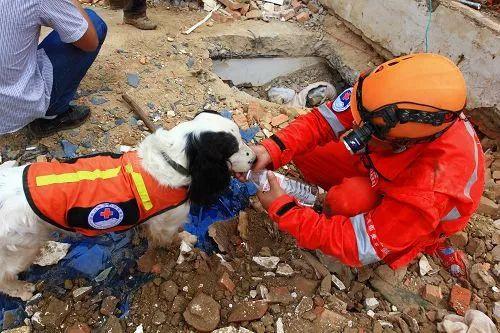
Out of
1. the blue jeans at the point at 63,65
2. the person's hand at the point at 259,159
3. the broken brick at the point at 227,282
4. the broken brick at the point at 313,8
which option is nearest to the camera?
the broken brick at the point at 227,282

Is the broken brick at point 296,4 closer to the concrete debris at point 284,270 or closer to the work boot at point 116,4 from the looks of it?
the work boot at point 116,4

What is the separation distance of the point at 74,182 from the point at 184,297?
3.25 feet

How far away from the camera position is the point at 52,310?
2.56 metres

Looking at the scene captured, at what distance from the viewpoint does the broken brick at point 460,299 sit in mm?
2844

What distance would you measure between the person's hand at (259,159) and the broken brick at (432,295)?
4.68ft

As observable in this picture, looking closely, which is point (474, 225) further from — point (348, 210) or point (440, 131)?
point (440, 131)

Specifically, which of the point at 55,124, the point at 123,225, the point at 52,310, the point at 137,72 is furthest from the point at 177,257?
the point at 137,72

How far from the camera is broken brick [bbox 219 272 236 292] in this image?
2686 millimetres

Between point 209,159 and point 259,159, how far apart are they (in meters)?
0.57

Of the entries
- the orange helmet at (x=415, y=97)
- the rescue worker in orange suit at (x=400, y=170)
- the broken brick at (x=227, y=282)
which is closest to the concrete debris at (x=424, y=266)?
the rescue worker in orange suit at (x=400, y=170)

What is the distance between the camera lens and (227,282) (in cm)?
270

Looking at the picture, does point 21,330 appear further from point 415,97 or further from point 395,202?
point 415,97

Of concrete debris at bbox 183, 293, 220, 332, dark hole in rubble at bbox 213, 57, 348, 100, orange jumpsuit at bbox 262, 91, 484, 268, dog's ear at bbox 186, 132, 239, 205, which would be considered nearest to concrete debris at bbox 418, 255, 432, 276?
orange jumpsuit at bbox 262, 91, 484, 268

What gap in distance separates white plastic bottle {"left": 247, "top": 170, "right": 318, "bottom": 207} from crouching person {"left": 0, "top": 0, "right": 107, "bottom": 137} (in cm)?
162
